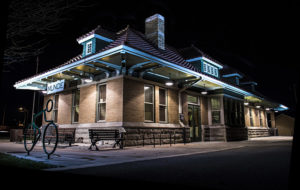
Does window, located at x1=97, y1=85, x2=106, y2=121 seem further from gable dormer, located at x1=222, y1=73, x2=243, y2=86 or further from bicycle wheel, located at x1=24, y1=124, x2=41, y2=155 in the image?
gable dormer, located at x1=222, y1=73, x2=243, y2=86

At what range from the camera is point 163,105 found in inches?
559

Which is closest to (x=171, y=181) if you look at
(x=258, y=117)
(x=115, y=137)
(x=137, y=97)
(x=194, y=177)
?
(x=194, y=177)

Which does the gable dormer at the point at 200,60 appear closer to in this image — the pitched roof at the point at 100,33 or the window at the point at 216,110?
the window at the point at 216,110

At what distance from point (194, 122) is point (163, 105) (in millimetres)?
4258

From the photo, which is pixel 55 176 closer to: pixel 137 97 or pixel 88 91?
pixel 137 97

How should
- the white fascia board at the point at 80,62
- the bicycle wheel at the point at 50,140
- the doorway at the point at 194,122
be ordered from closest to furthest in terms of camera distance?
the bicycle wheel at the point at 50,140 → the white fascia board at the point at 80,62 → the doorway at the point at 194,122

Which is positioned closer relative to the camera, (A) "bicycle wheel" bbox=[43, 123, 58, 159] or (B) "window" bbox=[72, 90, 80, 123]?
(A) "bicycle wheel" bbox=[43, 123, 58, 159]

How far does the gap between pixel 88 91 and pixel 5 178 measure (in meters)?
10.2

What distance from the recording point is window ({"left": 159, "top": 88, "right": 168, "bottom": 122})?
14.2 metres

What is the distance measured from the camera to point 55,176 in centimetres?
417

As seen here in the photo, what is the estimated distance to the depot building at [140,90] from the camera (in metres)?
11.8

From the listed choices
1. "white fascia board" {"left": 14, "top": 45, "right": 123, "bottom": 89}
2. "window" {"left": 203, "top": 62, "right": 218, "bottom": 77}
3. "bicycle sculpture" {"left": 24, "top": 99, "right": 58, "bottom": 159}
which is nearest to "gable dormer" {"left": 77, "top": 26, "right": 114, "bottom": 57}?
"white fascia board" {"left": 14, "top": 45, "right": 123, "bottom": 89}

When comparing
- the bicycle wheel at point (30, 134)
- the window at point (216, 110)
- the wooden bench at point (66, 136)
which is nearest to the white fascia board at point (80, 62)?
the bicycle wheel at point (30, 134)

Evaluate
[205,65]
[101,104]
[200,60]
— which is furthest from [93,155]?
[205,65]
